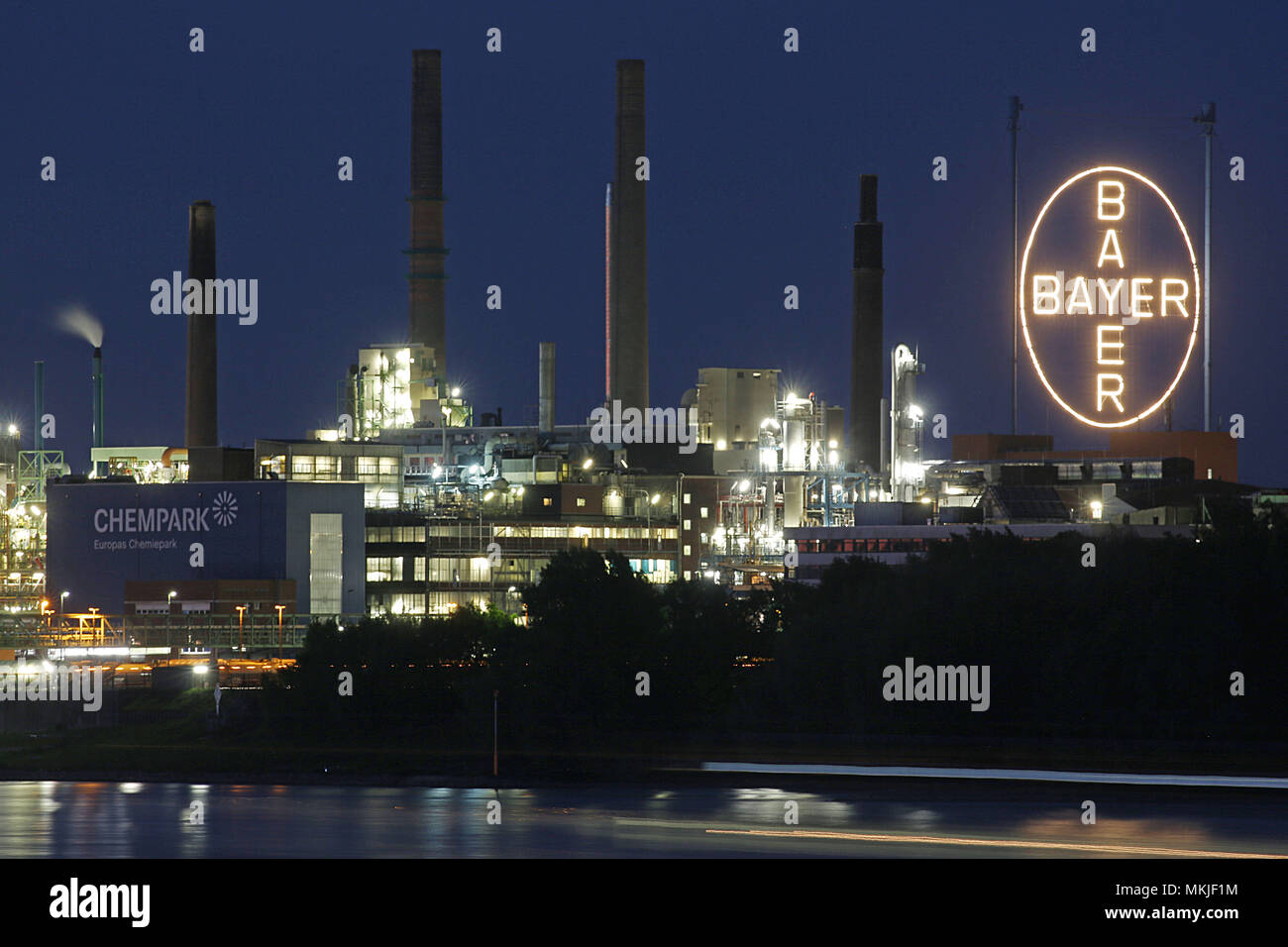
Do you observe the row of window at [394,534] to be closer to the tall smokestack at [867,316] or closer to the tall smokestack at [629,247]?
the tall smokestack at [629,247]

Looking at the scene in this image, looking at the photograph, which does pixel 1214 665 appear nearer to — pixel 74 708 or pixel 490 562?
pixel 74 708

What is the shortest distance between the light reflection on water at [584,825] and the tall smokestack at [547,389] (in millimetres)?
85511

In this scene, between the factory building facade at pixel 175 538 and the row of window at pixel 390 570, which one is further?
the row of window at pixel 390 570

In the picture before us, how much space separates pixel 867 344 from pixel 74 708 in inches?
2839

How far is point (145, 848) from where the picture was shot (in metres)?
33.3

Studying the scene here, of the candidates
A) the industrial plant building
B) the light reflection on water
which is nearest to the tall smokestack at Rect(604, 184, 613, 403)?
the industrial plant building

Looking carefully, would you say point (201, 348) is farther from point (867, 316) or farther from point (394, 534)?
point (867, 316)

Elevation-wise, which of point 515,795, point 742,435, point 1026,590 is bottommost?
point 515,795

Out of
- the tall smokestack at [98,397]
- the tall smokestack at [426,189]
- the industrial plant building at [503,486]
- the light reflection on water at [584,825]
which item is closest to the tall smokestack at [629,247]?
the industrial plant building at [503,486]

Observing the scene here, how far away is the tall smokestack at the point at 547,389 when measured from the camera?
12825 centimetres

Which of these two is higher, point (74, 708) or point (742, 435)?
point (742, 435)

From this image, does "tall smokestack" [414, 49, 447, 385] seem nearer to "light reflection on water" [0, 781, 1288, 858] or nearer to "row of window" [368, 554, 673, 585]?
"row of window" [368, 554, 673, 585]

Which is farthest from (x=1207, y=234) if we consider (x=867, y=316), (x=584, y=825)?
(x=584, y=825)
